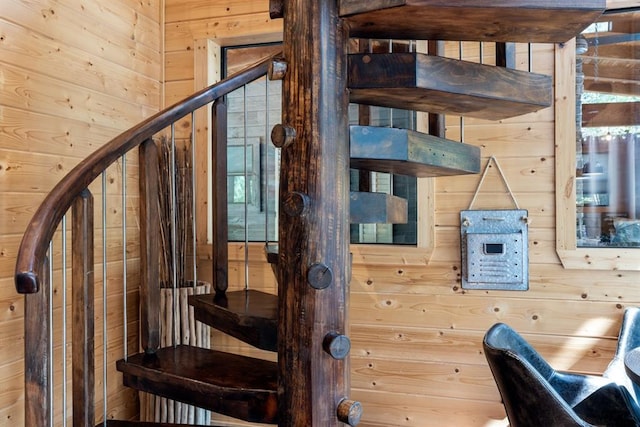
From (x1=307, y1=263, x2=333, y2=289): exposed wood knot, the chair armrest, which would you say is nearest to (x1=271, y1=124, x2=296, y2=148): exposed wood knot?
(x1=307, y1=263, x2=333, y2=289): exposed wood knot

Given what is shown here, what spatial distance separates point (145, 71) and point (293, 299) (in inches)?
81.9

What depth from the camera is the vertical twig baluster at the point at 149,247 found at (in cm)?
189

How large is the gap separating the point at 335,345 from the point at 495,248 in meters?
1.42

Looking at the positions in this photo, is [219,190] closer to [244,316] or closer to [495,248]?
[244,316]

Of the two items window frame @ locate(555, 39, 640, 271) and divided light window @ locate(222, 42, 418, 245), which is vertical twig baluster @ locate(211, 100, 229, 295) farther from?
window frame @ locate(555, 39, 640, 271)

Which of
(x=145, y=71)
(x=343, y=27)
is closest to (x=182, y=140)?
(x=145, y=71)

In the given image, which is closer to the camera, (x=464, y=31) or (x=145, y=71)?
(x=464, y=31)

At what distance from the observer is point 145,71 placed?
3.01 m

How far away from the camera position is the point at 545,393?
65.3 inches

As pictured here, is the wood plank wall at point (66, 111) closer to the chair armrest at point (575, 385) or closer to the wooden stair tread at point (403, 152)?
the wooden stair tread at point (403, 152)

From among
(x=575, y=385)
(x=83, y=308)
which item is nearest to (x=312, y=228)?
(x=83, y=308)

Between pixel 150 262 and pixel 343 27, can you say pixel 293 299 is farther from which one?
pixel 343 27

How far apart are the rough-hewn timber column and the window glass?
1.70 m

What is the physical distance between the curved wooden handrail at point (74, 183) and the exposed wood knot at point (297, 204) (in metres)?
0.50
